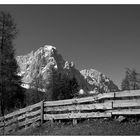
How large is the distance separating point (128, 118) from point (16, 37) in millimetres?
17215

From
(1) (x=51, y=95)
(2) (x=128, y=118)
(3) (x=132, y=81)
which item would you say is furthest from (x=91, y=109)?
(3) (x=132, y=81)

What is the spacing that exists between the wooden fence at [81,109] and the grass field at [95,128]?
44 centimetres

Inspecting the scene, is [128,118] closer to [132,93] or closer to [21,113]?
[132,93]

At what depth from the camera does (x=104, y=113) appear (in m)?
12.6

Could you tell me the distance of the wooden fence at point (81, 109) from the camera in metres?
12.0

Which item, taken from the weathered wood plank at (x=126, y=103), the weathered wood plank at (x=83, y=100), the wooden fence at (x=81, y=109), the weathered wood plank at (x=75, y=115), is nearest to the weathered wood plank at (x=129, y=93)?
the wooden fence at (x=81, y=109)

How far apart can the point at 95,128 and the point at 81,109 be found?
2.16m

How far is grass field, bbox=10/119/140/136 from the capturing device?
10453 mm

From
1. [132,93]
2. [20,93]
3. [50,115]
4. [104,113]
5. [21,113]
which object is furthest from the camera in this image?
[20,93]

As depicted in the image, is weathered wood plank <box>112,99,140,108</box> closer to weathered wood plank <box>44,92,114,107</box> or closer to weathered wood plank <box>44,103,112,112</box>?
weathered wood plank <box>44,103,112,112</box>

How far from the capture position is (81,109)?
13617 millimetres

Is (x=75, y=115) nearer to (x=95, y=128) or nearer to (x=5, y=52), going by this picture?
(x=95, y=128)

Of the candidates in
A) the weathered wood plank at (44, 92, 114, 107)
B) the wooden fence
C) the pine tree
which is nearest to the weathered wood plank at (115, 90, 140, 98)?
the wooden fence

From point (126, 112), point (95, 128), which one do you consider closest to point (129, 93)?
→ point (126, 112)
